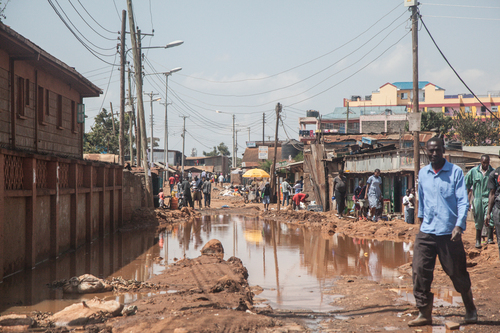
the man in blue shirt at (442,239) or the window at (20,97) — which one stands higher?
the window at (20,97)

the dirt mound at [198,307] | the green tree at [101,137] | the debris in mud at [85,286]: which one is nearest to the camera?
the dirt mound at [198,307]

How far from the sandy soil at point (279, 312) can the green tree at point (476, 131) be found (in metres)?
40.0

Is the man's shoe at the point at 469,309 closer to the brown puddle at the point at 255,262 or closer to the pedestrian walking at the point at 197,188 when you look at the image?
the brown puddle at the point at 255,262

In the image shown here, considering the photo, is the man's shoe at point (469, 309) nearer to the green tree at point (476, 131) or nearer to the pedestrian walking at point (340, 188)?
the pedestrian walking at point (340, 188)

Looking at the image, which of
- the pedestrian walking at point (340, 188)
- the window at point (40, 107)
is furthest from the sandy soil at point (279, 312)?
the pedestrian walking at point (340, 188)

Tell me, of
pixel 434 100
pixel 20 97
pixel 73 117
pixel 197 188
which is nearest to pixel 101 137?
pixel 197 188

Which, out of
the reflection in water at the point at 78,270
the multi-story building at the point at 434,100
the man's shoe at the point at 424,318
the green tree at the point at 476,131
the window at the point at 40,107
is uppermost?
the multi-story building at the point at 434,100

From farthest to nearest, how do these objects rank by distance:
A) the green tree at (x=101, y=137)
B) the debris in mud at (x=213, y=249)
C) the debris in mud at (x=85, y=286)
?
the green tree at (x=101, y=137) → the debris in mud at (x=213, y=249) → the debris in mud at (x=85, y=286)

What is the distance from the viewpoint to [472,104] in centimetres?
6931

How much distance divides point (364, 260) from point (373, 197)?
628 cm

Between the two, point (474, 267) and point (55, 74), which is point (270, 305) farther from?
point (55, 74)

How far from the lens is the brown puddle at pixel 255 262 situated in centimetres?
682

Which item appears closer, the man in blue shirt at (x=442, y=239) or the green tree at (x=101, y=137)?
the man in blue shirt at (x=442, y=239)

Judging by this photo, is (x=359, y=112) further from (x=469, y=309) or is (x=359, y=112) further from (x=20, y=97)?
(x=469, y=309)
